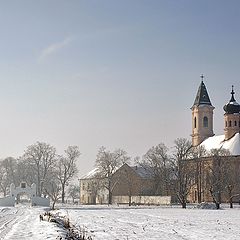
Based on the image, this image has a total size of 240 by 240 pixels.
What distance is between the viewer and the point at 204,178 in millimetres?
90125

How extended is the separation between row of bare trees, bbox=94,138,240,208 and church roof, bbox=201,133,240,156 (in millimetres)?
A: 3344

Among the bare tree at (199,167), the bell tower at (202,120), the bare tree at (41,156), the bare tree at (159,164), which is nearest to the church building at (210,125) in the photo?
the bell tower at (202,120)

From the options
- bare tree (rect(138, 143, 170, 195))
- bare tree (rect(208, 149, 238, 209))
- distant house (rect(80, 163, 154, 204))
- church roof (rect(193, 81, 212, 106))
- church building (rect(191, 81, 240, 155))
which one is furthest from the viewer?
church roof (rect(193, 81, 212, 106))

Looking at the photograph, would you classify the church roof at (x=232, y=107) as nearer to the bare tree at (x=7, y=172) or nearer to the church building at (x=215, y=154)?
the church building at (x=215, y=154)

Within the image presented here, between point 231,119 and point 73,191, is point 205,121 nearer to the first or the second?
point 231,119

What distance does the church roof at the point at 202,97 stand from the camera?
Answer: 4498 inches

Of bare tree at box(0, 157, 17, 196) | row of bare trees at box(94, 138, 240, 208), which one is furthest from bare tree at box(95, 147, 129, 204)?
bare tree at box(0, 157, 17, 196)

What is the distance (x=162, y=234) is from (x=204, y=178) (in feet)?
218

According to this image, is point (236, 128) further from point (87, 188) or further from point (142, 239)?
point (142, 239)

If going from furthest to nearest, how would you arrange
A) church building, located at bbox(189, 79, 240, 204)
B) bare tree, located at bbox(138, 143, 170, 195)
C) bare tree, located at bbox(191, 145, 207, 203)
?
bare tree, located at bbox(138, 143, 170, 195), bare tree, located at bbox(191, 145, 207, 203), church building, located at bbox(189, 79, 240, 204)

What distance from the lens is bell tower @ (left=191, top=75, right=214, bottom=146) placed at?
371 feet

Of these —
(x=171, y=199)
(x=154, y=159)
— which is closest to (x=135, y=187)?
(x=154, y=159)

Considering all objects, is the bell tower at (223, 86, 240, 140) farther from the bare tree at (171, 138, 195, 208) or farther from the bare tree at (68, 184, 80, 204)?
the bare tree at (68, 184, 80, 204)

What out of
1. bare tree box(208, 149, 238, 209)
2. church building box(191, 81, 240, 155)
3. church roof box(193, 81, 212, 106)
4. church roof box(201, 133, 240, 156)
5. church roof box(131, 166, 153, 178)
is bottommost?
bare tree box(208, 149, 238, 209)
